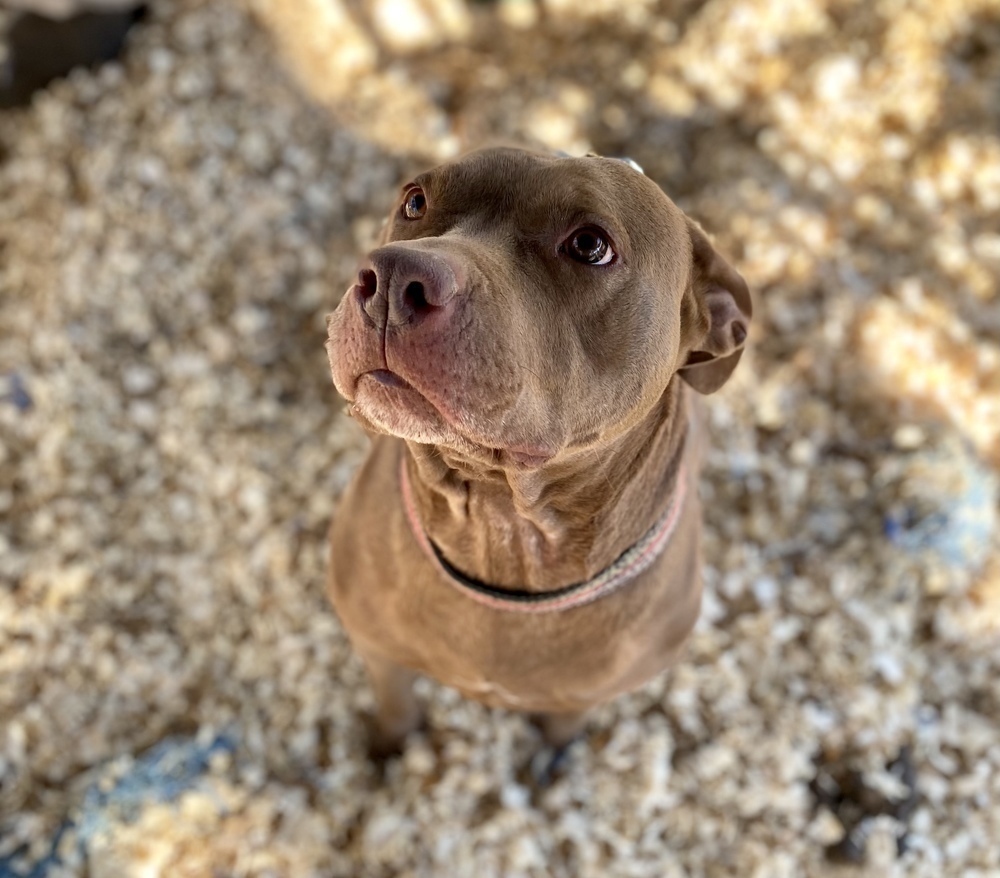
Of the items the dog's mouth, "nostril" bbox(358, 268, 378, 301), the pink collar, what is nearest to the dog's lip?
the dog's mouth

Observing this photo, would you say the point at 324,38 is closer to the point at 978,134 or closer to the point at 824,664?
the point at 978,134

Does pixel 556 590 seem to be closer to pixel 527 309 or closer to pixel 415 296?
pixel 527 309

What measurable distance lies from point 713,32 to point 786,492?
187cm

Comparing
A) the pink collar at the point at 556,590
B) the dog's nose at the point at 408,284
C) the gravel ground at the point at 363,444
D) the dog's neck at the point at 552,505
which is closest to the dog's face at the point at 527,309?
the dog's nose at the point at 408,284

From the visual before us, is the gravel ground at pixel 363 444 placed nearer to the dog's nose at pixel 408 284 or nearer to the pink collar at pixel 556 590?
the pink collar at pixel 556 590

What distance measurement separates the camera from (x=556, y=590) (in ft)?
6.00

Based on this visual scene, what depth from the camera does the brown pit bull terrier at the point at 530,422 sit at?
131cm

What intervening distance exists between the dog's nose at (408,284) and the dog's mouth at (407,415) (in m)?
0.10

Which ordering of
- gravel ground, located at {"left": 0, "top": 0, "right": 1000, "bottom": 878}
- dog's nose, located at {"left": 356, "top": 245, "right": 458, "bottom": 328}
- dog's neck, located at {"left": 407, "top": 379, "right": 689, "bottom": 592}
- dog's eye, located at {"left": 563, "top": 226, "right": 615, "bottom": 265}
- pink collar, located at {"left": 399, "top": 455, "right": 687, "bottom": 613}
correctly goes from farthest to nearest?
1. gravel ground, located at {"left": 0, "top": 0, "right": 1000, "bottom": 878}
2. pink collar, located at {"left": 399, "top": 455, "right": 687, "bottom": 613}
3. dog's neck, located at {"left": 407, "top": 379, "right": 689, "bottom": 592}
4. dog's eye, located at {"left": 563, "top": 226, "right": 615, "bottom": 265}
5. dog's nose, located at {"left": 356, "top": 245, "right": 458, "bottom": 328}

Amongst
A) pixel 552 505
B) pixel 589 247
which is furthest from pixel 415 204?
pixel 552 505

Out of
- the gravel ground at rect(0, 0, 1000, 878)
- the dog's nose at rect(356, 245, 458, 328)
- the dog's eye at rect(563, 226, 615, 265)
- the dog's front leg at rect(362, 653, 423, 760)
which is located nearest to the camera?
the dog's nose at rect(356, 245, 458, 328)

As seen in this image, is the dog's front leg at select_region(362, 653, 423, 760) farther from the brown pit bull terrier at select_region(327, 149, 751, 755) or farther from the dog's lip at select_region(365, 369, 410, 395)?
the dog's lip at select_region(365, 369, 410, 395)

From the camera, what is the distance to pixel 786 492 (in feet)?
10.3

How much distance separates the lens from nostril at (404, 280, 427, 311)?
1.24 meters
